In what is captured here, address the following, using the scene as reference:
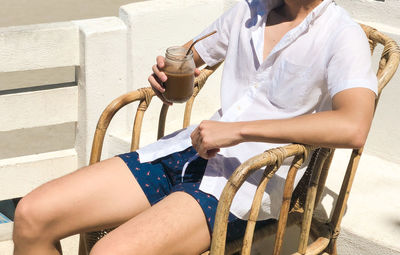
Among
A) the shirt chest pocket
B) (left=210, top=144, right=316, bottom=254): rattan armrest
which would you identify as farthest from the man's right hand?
(left=210, top=144, right=316, bottom=254): rattan armrest

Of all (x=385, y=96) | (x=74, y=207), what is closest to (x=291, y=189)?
(x=74, y=207)

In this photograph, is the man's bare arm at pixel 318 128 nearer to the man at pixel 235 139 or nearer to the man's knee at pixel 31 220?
the man at pixel 235 139

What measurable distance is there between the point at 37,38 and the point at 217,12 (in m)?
0.88

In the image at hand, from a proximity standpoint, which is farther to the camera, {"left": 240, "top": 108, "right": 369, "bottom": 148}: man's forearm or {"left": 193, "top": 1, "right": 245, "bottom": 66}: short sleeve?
{"left": 193, "top": 1, "right": 245, "bottom": 66}: short sleeve

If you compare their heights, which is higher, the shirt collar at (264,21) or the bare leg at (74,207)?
the shirt collar at (264,21)

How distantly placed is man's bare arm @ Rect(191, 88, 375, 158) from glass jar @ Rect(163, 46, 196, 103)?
22 cm

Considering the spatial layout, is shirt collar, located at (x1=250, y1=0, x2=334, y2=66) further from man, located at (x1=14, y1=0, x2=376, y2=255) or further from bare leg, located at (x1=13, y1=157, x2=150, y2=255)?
bare leg, located at (x1=13, y1=157, x2=150, y2=255)

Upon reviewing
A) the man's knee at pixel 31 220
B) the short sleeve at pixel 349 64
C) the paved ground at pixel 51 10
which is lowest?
the paved ground at pixel 51 10

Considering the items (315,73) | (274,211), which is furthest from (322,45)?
(274,211)

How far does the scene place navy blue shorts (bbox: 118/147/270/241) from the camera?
202 cm

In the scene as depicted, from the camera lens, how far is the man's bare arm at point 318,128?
180cm

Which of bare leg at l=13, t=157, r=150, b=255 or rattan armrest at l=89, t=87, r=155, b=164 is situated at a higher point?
rattan armrest at l=89, t=87, r=155, b=164

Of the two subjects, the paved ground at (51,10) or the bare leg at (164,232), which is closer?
the bare leg at (164,232)

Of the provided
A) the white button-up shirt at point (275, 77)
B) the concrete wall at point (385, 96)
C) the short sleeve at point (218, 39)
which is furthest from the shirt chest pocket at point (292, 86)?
the concrete wall at point (385, 96)
